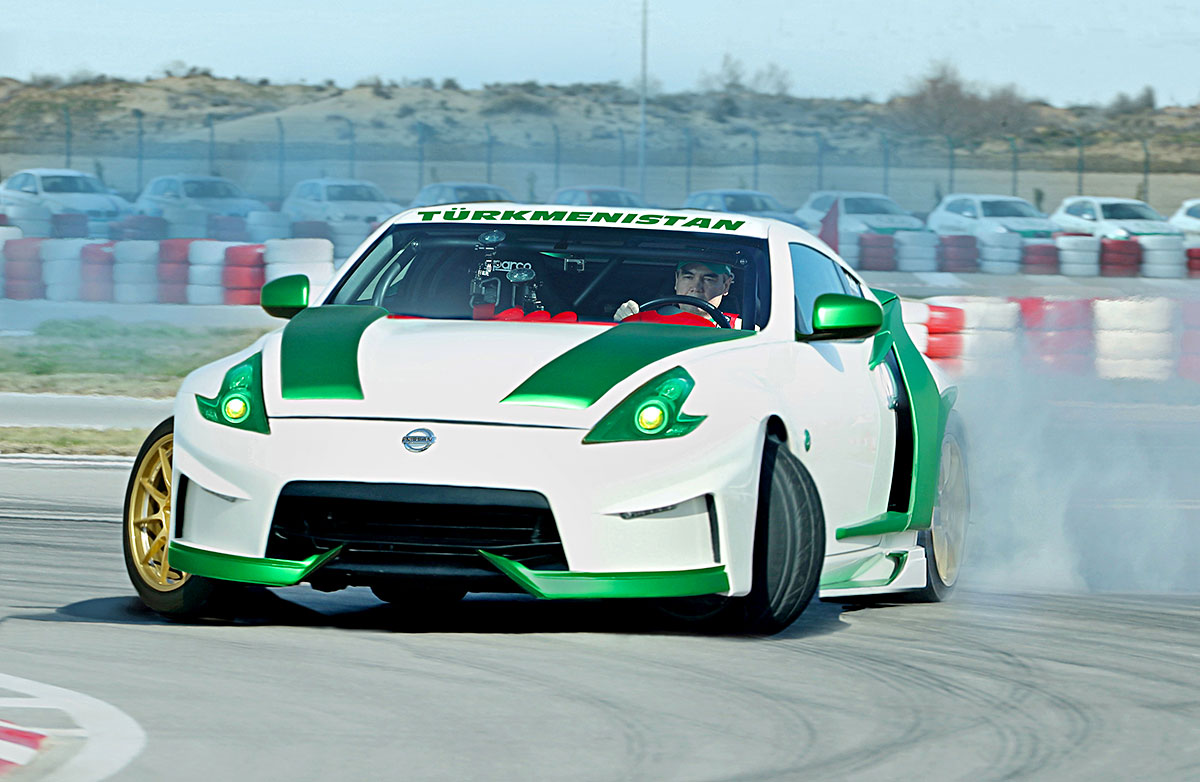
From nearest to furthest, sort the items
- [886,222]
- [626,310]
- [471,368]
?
[471,368] → [626,310] → [886,222]

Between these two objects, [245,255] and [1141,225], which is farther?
[1141,225]

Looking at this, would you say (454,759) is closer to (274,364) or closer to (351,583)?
(351,583)

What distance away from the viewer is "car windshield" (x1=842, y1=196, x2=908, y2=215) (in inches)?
1547

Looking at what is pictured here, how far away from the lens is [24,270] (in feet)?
80.4

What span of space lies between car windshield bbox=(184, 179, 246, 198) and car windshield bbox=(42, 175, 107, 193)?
161 cm

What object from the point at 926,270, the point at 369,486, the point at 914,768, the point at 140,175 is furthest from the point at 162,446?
the point at 140,175

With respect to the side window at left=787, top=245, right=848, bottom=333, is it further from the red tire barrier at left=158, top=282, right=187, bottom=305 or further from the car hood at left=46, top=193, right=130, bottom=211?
the car hood at left=46, top=193, right=130, bottom=211

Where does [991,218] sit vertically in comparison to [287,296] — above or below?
below

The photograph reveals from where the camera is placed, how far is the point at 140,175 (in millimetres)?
47656

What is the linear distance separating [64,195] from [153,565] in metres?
33.2

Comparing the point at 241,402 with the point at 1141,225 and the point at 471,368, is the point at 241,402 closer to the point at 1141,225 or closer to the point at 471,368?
the point at 471,368

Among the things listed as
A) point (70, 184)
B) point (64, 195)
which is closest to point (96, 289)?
point (64, 195)

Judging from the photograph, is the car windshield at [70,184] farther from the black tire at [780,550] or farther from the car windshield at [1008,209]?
the black tire at [780,550]

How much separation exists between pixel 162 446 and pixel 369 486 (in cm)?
109
